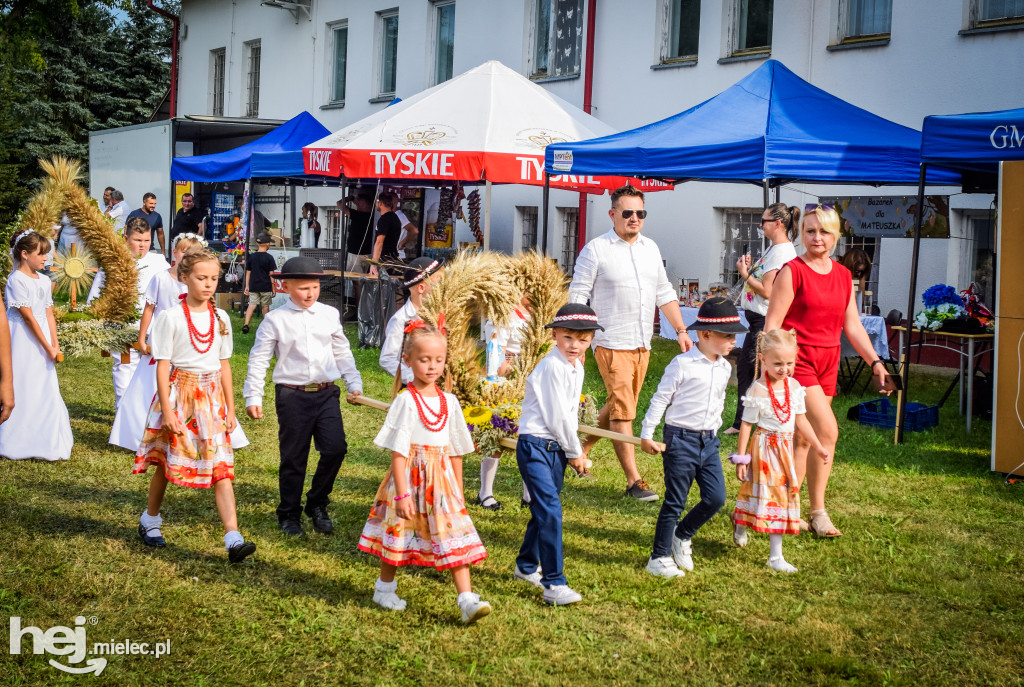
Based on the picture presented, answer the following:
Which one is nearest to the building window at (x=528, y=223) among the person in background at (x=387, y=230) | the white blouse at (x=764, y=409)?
the person in background at (x=387, y=230)

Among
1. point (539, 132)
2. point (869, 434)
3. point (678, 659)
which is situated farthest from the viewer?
point (539, 132)

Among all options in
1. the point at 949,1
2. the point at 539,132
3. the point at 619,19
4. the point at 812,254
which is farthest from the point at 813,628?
the point at 619,19

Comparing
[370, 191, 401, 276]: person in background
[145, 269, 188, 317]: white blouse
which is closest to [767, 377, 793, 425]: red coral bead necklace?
[145, 269, 188, 317]: white blouse

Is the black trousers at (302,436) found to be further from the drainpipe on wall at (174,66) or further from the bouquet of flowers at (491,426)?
the drainpipe on wall at (174,66)

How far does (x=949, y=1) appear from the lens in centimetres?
1403

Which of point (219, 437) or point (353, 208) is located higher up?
point (353, 208)

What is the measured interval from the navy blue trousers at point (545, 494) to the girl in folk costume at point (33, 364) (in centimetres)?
460

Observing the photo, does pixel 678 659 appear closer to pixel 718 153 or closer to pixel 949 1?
pixel 718 153

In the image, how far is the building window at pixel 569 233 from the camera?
19828 mm

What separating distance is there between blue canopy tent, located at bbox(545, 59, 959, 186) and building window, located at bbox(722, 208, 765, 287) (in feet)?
18.3

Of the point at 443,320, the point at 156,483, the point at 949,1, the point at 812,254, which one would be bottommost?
the point at 156,483

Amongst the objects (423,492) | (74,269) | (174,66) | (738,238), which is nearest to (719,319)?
(423,492)

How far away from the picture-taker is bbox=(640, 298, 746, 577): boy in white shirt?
217 inches

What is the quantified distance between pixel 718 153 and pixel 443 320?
4.97 meters
